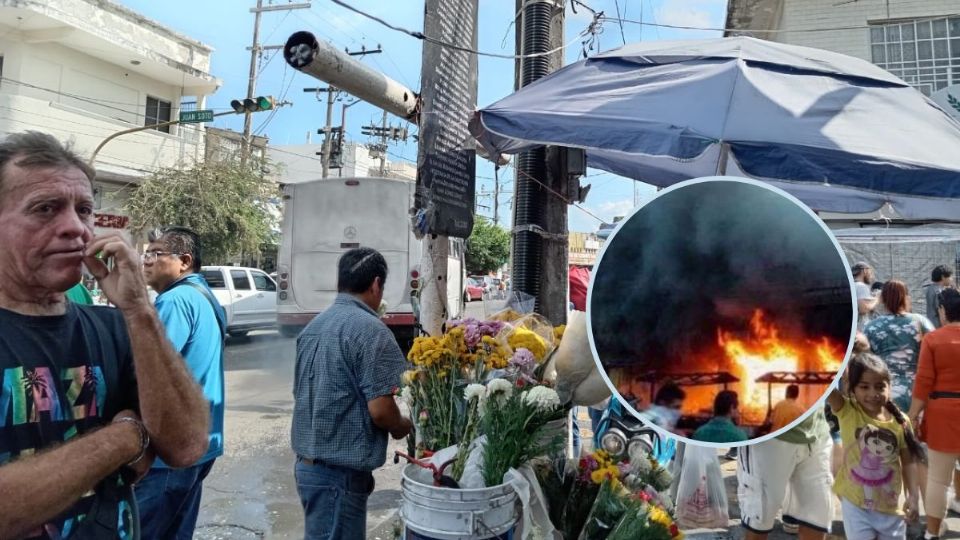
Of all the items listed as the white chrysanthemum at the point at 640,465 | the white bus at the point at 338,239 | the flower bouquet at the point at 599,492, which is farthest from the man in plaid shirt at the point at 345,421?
the white bus at the point at 338,239

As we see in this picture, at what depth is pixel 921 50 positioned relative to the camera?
915cm

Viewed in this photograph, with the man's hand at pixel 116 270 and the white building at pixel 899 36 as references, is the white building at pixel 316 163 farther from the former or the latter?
the man's hand at pixel 116 270

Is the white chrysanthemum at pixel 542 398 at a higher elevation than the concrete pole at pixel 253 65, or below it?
below

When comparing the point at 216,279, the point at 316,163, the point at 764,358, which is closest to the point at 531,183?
the point at 764,358

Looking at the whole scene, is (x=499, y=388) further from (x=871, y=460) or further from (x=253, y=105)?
(x=253, y=105)

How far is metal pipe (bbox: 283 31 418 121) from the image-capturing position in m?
2.58

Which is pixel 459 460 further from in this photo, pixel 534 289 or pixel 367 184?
pixel 367 184

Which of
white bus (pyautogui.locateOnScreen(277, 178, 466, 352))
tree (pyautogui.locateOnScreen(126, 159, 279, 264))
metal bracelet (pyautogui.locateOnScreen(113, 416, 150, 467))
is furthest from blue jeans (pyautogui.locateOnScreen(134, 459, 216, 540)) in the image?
tree (pyautogui.locateOnScreen(126, 159, 279, 264))

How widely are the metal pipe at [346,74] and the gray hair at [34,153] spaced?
134 centimetres

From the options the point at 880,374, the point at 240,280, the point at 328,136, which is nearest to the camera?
the point at 880,374

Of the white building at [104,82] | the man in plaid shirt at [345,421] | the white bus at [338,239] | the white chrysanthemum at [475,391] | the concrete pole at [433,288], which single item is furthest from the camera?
the white building at [104,82]

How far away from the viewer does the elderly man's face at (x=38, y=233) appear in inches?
50.8

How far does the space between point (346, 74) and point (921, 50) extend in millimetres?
10613

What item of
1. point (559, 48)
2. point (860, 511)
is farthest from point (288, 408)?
point (860, 511)
